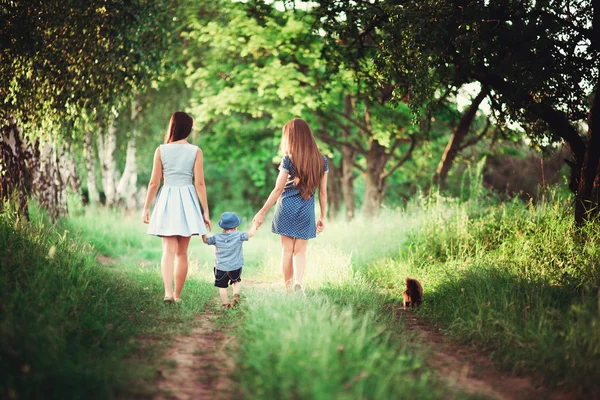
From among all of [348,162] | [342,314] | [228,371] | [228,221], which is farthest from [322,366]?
[348,162]

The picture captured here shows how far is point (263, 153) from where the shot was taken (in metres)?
16.4

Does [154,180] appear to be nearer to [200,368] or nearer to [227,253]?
[227,253]

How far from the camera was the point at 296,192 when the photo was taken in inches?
240

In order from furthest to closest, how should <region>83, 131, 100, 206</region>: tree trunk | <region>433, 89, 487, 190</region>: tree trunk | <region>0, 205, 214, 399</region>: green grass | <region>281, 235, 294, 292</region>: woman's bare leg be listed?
<region>83, 131, 100, 206</region>: tree trunk → <region>433, 89, 487, 190</region>: tree trunk → <region>281, 235, 294, 292</region>: woman's bare leg → <region>0, 205, 214, 399</region>: green grass

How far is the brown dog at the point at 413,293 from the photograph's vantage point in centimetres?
582

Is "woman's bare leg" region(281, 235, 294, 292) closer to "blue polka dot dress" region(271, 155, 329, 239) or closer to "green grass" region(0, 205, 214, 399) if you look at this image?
"blue polka dot dress" region(271, 155, 329, 239)

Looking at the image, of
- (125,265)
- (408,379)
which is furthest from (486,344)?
(125,265)

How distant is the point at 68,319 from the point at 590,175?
640cm

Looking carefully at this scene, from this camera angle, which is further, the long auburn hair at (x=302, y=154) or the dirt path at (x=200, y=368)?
the long auburn hair at (x=302, y=154)

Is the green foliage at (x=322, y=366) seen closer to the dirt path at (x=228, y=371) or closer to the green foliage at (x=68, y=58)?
the dirt path at (x=228, y=371)

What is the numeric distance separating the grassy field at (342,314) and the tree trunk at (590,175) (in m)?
0.29

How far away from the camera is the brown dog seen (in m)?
5.82

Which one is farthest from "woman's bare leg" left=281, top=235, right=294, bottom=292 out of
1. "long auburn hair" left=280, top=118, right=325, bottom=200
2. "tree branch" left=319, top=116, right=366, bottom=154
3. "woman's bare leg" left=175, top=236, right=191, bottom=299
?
"tree branch" left=319, top=116, right=366, bottom=154

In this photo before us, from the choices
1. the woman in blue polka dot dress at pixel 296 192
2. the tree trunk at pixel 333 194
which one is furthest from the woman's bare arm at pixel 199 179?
the tree trunk at pixel 333 194
